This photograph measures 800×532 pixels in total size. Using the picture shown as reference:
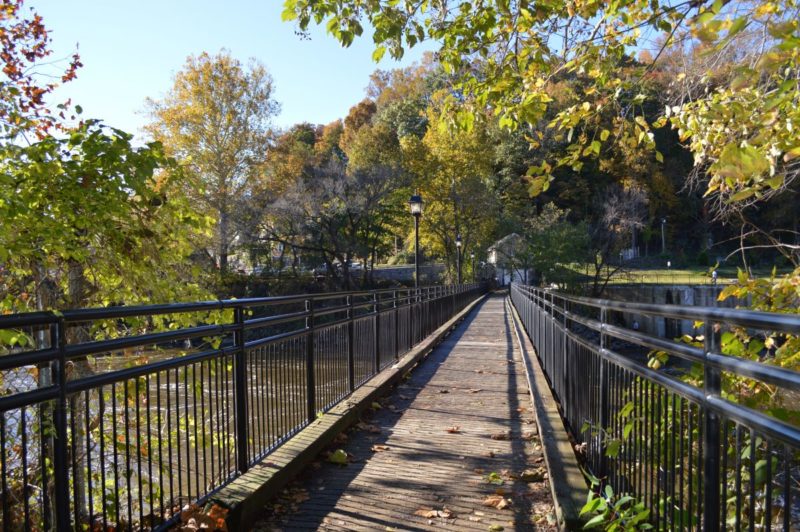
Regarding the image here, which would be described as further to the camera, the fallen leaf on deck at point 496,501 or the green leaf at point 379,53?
the green leaf at point 379,53

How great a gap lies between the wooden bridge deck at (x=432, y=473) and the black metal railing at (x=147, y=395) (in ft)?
1.71

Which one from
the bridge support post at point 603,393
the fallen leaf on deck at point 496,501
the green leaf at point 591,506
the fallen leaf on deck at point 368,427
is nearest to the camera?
the green leaf at point 591,506

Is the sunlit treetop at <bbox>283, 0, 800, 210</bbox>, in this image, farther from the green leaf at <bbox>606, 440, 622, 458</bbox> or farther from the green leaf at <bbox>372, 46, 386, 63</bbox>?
the green leaf at <bbox>606, 440, 622, 458</bbox>

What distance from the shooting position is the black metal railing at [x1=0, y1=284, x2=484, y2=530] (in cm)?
262

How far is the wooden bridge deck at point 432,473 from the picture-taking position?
4059 mm

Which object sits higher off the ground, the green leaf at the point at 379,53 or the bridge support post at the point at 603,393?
the green leaf at the point at 379,53

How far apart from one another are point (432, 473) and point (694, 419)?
2.47 metres

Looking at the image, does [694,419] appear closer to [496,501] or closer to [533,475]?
[496,501]

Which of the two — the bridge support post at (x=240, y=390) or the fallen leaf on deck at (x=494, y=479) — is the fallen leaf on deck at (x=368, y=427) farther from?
the bridge support post at (x=240, y=390)

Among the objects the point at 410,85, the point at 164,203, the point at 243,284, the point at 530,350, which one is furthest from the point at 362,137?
the point at 164,203

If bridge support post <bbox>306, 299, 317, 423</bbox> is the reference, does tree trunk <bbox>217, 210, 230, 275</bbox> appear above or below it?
above

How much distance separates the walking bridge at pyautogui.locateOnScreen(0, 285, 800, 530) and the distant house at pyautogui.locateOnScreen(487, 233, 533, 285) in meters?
47.7

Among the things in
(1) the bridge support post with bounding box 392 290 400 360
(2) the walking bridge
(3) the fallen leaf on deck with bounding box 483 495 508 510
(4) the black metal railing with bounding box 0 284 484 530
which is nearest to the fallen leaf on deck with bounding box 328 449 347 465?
(2) the walking bridge

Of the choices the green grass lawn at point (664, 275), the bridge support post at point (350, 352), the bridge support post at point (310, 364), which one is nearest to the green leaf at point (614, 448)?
the bridge support post at point (310, 364)
